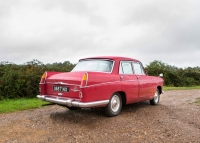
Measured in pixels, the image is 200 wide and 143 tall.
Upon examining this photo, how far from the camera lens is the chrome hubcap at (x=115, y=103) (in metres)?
5.41

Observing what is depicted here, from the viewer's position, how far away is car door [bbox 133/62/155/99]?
6432mm

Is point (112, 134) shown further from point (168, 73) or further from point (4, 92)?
point (168, 73)

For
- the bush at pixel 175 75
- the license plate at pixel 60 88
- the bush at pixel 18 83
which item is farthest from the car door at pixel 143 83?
the bush at pixel 175 75

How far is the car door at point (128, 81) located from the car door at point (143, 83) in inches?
10.0

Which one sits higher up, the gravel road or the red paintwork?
the red paintwork

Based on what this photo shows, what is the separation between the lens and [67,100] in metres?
4.73

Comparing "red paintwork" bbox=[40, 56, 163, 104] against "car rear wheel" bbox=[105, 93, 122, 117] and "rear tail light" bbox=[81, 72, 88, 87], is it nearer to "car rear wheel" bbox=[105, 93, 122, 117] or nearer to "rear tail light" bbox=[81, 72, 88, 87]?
"rear tail light" bbox=[81, 72, 88, 87]

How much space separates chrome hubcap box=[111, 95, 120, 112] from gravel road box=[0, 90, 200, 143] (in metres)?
0.24

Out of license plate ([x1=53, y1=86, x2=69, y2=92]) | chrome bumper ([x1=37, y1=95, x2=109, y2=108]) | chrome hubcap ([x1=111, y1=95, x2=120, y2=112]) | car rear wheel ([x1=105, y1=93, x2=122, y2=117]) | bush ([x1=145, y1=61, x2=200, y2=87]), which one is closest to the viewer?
chrome bumper ([x1=37, y1=95, x2=109, y2=108])

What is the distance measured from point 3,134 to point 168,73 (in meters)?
20.4

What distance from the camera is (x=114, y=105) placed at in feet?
18.0

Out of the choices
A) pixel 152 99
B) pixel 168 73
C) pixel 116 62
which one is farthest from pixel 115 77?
pixel 168 73

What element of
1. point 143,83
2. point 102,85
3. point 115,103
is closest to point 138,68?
point 143,83

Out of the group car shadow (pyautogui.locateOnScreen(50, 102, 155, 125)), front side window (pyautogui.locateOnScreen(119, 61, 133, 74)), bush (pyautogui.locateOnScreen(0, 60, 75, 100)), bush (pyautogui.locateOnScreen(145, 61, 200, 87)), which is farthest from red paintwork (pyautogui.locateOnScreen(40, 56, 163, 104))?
bush (pyautogui.locateOnScreen(145, 61, 200, 87))
